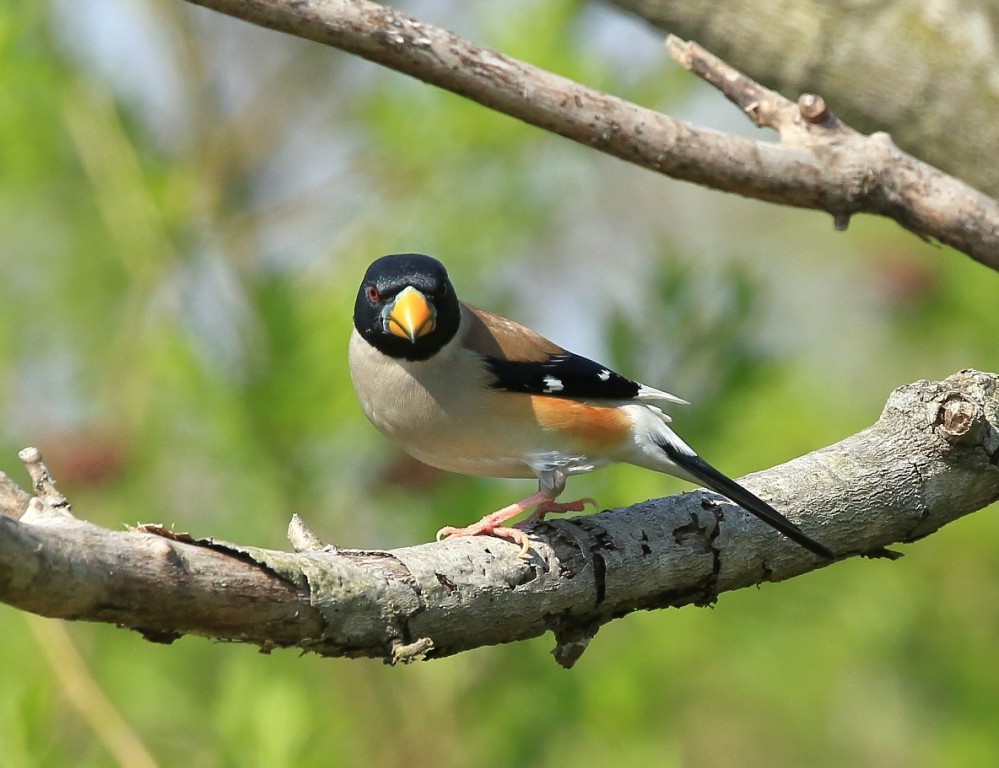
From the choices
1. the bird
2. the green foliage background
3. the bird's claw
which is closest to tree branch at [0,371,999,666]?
the bird's claw

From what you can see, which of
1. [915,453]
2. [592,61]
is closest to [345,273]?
[592,61]

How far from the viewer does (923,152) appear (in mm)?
4438

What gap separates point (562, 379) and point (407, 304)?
0.65 metres

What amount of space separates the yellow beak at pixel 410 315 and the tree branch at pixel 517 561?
3.02ft

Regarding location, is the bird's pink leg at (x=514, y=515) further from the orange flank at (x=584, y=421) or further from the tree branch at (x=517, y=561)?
the orange flank at (x=584, y=421)

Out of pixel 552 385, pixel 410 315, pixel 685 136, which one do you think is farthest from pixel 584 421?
pixel 685 136

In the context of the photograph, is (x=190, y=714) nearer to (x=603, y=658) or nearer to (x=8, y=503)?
(x=603, y=658)

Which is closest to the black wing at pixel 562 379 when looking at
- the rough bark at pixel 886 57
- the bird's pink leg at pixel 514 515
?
the bird's pink leg at pixel 514 515

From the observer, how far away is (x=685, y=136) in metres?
3.75

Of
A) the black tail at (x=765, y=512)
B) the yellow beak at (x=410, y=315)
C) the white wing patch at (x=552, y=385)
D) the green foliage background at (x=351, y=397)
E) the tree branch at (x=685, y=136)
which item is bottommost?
the green foliage background at (x=351, y=397)

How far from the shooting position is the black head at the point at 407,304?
3.99 metres

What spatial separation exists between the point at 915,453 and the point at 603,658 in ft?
→ 9.42

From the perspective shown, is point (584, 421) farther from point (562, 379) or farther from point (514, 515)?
point (514, 515)

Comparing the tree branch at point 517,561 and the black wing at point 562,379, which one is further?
the black wing at point 562,379
